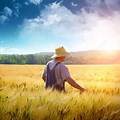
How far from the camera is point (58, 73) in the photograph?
292 cm

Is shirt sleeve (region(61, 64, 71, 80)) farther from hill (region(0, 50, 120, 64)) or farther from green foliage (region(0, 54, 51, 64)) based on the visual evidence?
green foliage (region(0, 54, 51, 64))

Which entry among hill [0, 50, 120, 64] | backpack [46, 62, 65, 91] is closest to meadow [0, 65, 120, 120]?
backpack [46, 62, 65, 91]

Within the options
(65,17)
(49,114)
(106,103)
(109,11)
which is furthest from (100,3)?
(49,114)

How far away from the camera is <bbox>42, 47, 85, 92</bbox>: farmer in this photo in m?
2.87

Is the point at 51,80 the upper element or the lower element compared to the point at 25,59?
lower

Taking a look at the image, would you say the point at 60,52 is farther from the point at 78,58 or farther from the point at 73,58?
the point at 78,58

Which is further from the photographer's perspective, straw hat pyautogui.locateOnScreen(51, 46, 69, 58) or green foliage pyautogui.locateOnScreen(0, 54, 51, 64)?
green foliage pyautogui.locateOnScreen(0, 54, 51, 64)

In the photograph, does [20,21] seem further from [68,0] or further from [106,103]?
[106,103]

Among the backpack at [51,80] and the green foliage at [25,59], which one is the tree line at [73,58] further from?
the backpack at [51,80]

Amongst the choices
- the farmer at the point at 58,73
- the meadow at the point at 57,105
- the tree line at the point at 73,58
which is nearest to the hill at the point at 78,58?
the tree line at the point at 73,58

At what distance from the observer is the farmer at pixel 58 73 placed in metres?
2.87

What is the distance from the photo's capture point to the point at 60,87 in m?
2.89

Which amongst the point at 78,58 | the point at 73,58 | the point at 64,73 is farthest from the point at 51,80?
the point at 78,58

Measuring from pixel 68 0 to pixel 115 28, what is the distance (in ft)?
1.65
